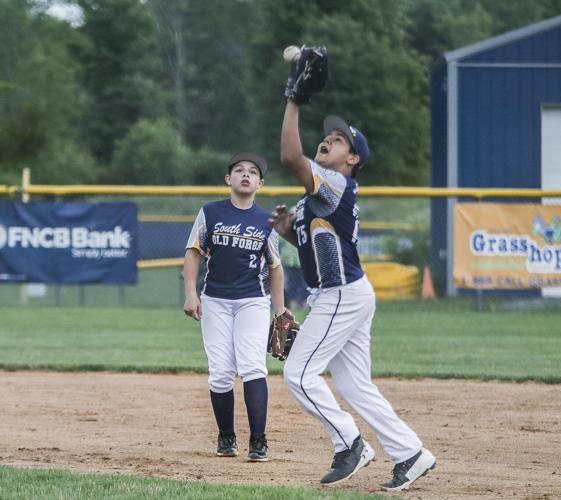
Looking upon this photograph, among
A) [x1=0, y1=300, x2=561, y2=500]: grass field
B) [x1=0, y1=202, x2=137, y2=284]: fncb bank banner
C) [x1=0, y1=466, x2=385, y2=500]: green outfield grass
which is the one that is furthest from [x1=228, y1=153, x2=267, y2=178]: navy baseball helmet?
[x1=0, y1=202, x2=137, y2=284]: fncb bank banner

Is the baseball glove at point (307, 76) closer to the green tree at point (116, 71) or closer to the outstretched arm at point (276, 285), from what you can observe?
the outstretched arm at point (276, 285)

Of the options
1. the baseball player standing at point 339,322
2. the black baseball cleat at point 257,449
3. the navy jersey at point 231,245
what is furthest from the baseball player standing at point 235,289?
the baseball player standing at point 339,322

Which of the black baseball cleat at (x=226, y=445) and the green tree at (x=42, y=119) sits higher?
the green tree at (x=42, y=119)

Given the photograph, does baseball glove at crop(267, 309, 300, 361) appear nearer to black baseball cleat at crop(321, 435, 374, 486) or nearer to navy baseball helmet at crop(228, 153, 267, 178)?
black baseball cleat at crop(321, 435, 374, 486)

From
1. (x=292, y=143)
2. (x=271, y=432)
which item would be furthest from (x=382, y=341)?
(x=292, y=143)

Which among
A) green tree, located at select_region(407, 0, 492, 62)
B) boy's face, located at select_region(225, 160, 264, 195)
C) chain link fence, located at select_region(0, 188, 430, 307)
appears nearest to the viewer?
boy's face, located at select_region(225, 160, 264, 195)

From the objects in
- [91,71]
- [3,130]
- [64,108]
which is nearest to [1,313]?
[3,130]

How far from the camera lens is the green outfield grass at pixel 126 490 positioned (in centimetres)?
552

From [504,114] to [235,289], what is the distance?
1329 cm

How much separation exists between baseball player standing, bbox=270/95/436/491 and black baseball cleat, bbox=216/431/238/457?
1.09m

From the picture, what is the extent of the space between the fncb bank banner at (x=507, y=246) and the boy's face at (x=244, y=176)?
9.47 metres

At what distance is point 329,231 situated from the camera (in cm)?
593

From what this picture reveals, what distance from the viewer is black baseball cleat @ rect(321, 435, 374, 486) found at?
240 inches

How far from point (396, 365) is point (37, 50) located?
1347 inches
